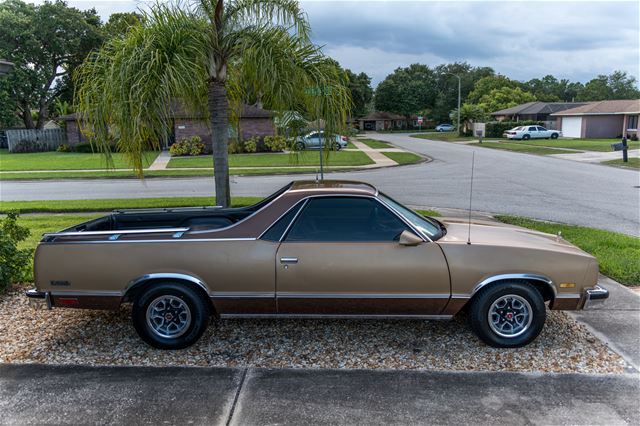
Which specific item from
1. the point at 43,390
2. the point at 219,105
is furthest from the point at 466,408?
the point at 219,105

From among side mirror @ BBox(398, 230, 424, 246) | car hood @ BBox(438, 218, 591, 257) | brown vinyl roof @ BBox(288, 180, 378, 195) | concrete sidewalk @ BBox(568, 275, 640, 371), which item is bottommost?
concrete sidewalk @ BBox(568, 275, 640, 371)

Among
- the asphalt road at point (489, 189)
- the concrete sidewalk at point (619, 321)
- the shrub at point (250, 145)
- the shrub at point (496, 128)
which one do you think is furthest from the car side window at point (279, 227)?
the shrub at point (496, 128)

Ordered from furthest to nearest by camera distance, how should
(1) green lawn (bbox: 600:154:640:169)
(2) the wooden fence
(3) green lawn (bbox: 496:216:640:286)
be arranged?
1. (2) the wooden fence
2. (1) green lawn (bbox: 600:154:640:169)
3. (3) green lawn (bbox: 496:216:640:286)

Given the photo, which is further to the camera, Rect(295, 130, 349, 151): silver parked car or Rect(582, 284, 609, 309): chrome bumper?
Rect(295, 130, 349, 151): silver parked car

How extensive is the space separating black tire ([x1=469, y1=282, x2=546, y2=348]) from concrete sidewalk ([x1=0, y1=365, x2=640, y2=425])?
44cm

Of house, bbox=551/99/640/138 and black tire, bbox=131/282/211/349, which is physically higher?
house, bbox=551/99/640/138

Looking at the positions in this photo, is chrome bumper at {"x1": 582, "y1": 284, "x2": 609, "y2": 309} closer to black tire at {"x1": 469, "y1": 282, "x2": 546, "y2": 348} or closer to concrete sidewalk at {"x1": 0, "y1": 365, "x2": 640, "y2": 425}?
black tire at {"x1": 469, "y1": 282, "x2": 546, "y2": 348}

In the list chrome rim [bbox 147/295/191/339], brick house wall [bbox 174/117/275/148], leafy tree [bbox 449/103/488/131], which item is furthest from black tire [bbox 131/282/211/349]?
leafy tree [bbox 449/103/488/131]

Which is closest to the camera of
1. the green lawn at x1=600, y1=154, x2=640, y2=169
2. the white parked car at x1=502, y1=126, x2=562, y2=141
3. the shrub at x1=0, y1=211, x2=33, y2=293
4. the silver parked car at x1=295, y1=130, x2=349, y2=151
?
the shrub at x1=0, y1=211, x2=33, y2=293

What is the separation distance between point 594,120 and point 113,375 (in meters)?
53.2

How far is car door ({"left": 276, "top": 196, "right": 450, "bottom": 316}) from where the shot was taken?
4.32 metres

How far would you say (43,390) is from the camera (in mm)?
3859

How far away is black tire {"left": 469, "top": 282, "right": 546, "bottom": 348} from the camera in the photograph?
4336 millimetres

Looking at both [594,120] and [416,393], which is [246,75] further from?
[594,120]
